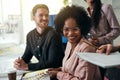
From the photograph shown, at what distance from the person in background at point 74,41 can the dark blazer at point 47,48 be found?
0.19 metres

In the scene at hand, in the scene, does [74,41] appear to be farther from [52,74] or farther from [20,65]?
[20,65]

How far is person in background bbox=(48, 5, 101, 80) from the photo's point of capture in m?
1.18

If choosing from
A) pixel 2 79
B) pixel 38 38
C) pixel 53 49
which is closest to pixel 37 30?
pixel 38 38

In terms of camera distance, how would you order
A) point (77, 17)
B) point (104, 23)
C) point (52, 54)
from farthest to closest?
point (104, 23), point (52, 54), point (77, 17)

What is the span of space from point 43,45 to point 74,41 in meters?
0.42

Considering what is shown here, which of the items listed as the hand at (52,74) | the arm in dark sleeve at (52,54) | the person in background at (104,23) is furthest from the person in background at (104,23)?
the hand at (52,74)

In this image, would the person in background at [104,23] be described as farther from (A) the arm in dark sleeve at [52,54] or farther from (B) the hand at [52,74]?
(B) the hand at [52,74]

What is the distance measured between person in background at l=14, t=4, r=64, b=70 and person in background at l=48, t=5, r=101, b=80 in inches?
7.5

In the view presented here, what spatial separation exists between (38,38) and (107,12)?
2.03 feet

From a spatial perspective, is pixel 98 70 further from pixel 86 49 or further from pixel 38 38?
pixel 38 38

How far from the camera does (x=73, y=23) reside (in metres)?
1.34

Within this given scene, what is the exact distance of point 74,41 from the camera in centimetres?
136

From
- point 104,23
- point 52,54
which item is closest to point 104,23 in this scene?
point 104,23

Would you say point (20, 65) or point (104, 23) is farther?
point (104, 23)
